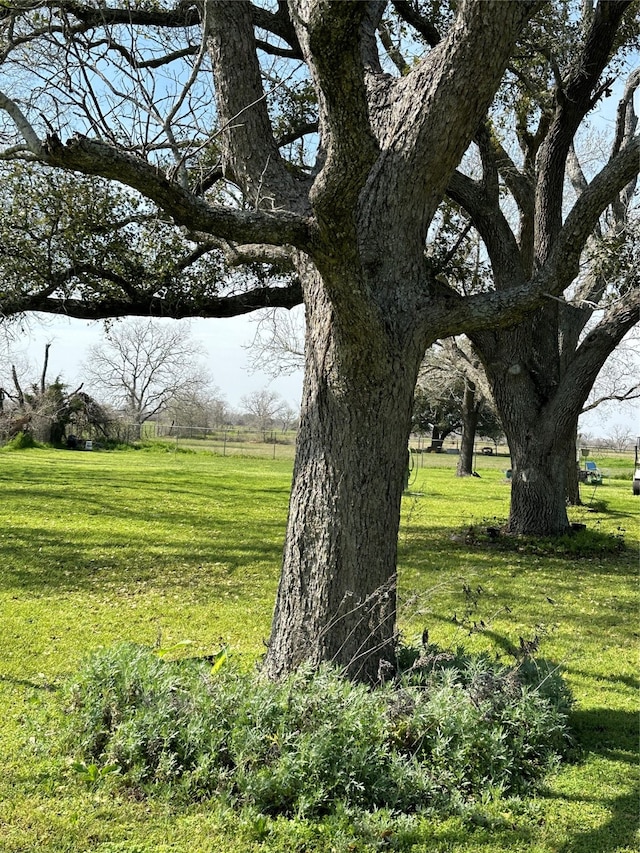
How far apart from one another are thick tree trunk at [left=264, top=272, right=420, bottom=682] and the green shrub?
25cm

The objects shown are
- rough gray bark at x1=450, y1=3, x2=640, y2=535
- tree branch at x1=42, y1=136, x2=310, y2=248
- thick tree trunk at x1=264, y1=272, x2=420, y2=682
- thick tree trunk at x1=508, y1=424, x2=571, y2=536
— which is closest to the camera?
tree branch at x1=42, y1=136, x2=310, y2=248

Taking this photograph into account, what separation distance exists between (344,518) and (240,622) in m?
2.71

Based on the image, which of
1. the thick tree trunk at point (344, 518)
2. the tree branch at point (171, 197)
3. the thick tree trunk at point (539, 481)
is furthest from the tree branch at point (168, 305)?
the tree branch at point (171, 197)

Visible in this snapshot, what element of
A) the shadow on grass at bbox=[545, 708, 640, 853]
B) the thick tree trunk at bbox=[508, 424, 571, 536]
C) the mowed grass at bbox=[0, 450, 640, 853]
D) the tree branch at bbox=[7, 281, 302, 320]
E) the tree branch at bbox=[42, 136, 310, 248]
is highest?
the tree branch at bbox=[7, 281, 302, 320]

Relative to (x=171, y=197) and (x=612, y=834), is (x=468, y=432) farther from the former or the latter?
(x=171, y=197)

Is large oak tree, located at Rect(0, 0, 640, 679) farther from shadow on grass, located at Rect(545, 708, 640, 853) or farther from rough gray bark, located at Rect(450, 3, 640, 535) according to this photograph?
rough gray bark, located at Rect(450, 3, 640, 535)

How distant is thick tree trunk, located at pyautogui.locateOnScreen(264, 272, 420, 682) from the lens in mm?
3912

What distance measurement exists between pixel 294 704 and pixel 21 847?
1277 mm

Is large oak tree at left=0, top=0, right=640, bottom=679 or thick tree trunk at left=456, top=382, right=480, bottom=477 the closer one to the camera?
large oak tree at left=0, top=0, right=640, bottom=679

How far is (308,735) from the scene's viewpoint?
3.21 meters

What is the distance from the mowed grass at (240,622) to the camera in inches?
116

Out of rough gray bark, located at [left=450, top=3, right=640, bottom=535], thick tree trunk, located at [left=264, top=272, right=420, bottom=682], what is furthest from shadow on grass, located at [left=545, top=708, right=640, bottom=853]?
rough gray bark, located at [left=450, top=3, right=640, bottom=535]

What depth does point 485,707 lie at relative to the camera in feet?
11.9

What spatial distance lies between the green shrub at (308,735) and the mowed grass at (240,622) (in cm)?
13
